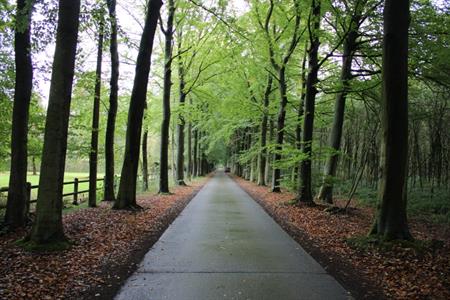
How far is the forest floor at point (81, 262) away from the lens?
5.24 m

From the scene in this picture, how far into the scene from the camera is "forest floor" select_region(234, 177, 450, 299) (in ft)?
18.2

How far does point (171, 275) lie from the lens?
6.22 m

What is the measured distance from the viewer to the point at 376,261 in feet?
23.4

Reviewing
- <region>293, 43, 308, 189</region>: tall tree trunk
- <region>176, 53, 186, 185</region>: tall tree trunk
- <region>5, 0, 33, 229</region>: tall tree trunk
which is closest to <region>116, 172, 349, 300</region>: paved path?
<region>5, 0, 33, 229</region>: tall tree trunk

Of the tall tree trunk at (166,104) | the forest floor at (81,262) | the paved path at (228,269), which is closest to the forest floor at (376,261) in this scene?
the paved path at (228,269)

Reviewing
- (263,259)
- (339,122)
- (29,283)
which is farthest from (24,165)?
(339,122)

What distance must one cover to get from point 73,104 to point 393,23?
14766 millimetres

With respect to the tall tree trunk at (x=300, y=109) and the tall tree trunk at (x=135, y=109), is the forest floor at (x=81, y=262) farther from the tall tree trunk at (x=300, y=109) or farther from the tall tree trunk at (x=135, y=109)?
the tall tree trunk at (x=300, y=109)

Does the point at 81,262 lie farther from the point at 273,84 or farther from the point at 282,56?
the point at 273,84

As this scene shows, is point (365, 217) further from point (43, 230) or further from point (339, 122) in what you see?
point (43, 230)

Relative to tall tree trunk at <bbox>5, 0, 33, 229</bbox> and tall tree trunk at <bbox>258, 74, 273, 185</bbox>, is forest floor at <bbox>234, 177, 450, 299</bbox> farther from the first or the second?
tall tree trunk at <bbox>258, 74, 273, 185</bbox>

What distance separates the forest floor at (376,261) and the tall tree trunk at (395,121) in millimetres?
658

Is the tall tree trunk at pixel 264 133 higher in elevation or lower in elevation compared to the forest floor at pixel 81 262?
higher

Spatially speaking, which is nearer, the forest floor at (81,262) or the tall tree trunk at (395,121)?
the forest floor at (81,262)
